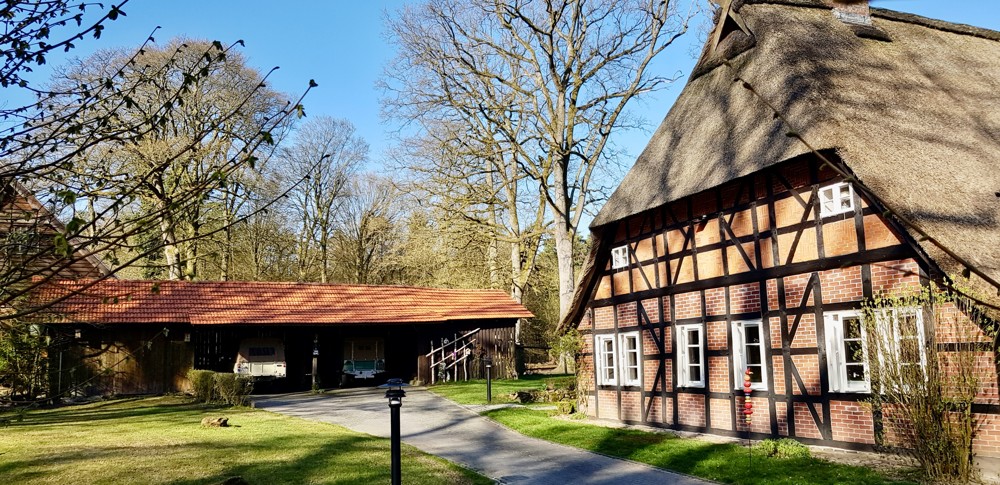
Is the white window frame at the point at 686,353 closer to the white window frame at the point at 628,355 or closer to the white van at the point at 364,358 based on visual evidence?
the white window frame at the point at 628,355

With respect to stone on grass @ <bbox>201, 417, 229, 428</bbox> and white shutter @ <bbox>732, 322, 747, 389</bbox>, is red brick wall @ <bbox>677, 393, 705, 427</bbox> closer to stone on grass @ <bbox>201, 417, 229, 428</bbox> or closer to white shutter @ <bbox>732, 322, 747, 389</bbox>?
white shutter @ <bbox>732, 322, 747, 389</bbox>

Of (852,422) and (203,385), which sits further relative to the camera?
(203,385)

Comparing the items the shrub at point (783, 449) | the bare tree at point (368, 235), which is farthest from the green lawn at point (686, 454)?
the bare tree at point (368, 235)

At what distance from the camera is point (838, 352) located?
1121 centimetres

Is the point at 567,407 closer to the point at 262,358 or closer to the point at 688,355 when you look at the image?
the point at 688,355

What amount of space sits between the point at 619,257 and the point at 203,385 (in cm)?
1204

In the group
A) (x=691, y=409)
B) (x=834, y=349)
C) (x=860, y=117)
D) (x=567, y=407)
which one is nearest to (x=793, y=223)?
(x=860, y=117)

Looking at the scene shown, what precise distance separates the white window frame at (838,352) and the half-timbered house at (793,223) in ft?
0.09

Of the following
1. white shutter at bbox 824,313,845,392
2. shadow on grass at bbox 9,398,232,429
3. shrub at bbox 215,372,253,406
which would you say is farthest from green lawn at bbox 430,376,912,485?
shadow on grass at bbox 9,398,232,429

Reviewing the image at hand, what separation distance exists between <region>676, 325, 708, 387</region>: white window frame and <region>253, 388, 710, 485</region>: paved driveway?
9.21ft

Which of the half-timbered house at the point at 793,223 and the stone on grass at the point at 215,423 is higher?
the half-timbered house at the point at 793,223

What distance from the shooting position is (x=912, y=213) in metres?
9.68

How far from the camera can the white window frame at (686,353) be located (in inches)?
545

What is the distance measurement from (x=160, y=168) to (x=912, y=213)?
9.45 metres
